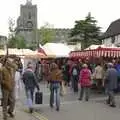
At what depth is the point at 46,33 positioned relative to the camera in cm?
9081

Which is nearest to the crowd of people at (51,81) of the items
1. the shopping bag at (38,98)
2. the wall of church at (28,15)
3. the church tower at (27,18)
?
the shopping bag at (38,98)

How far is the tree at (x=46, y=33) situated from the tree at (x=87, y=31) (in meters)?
13.0

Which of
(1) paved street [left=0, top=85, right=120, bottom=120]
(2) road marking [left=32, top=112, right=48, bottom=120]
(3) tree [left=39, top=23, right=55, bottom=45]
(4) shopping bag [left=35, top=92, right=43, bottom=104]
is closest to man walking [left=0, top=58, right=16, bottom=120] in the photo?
(1) paved street [left=0, top=85, right=120, bottom=120]

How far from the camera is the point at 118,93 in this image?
23.6 metres

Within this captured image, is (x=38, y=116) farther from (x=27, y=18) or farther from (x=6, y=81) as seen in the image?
(x=27, y=18)

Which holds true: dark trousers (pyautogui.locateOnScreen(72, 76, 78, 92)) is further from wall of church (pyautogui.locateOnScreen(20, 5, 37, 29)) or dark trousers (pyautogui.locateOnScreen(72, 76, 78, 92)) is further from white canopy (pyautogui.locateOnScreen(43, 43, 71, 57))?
wall of church (pyautogui.locateOnScreen(20, 5, 37, 29))

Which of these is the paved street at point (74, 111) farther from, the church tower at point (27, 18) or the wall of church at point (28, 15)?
the wall of church at point (28, 15)

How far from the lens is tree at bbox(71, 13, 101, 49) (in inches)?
2970

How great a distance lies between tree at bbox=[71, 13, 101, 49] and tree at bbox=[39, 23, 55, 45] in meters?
13.0

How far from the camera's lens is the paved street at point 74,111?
50.1ft

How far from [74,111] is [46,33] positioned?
74.3m

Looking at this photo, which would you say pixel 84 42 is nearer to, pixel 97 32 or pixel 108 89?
pixel 97 32

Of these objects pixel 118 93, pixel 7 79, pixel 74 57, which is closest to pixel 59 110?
pixel 7 79

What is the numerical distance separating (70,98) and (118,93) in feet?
10.0
